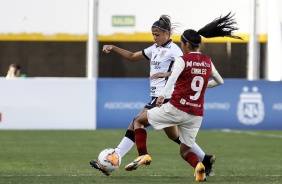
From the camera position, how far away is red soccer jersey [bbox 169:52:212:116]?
11.6 metres

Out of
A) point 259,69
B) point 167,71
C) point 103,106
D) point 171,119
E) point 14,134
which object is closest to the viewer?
point 171,119

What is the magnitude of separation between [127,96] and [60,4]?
6.30 meters

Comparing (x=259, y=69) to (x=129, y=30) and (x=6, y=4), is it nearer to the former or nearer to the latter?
(x=129, y=30)

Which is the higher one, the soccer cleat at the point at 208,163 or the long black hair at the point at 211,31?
the long black hair at the point at 211,31

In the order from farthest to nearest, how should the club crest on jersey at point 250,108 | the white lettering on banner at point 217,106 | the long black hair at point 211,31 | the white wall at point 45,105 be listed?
the white lettering on banner at point 217,106 < the club crest on jersey at point 250,108 < the white wall at point 45,105 < the long black hair at point 211,31

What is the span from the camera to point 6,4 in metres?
28.8

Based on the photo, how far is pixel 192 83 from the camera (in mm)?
11680

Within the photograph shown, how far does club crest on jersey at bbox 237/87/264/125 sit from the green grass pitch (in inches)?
27.7

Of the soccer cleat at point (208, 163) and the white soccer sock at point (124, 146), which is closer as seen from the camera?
the soccer cleat at point (208, 163)

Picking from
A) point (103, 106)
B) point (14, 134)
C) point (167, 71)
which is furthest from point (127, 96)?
point (167, 71)

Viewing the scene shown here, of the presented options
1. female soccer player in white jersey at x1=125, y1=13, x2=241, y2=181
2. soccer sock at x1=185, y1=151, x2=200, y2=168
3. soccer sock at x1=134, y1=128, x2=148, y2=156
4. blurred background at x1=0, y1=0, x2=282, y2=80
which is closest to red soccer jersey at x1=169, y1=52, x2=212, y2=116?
female soccer player in white jersey at x1=125, y1=13, x2=241, y2=181

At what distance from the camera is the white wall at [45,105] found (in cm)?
2317

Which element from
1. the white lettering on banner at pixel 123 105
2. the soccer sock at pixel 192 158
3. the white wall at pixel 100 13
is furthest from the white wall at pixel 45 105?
the soccer sock at pixel 192 158

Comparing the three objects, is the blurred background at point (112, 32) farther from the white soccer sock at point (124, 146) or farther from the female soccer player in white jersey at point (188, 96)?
the female soccer player in white jersey at point (188, 96)
